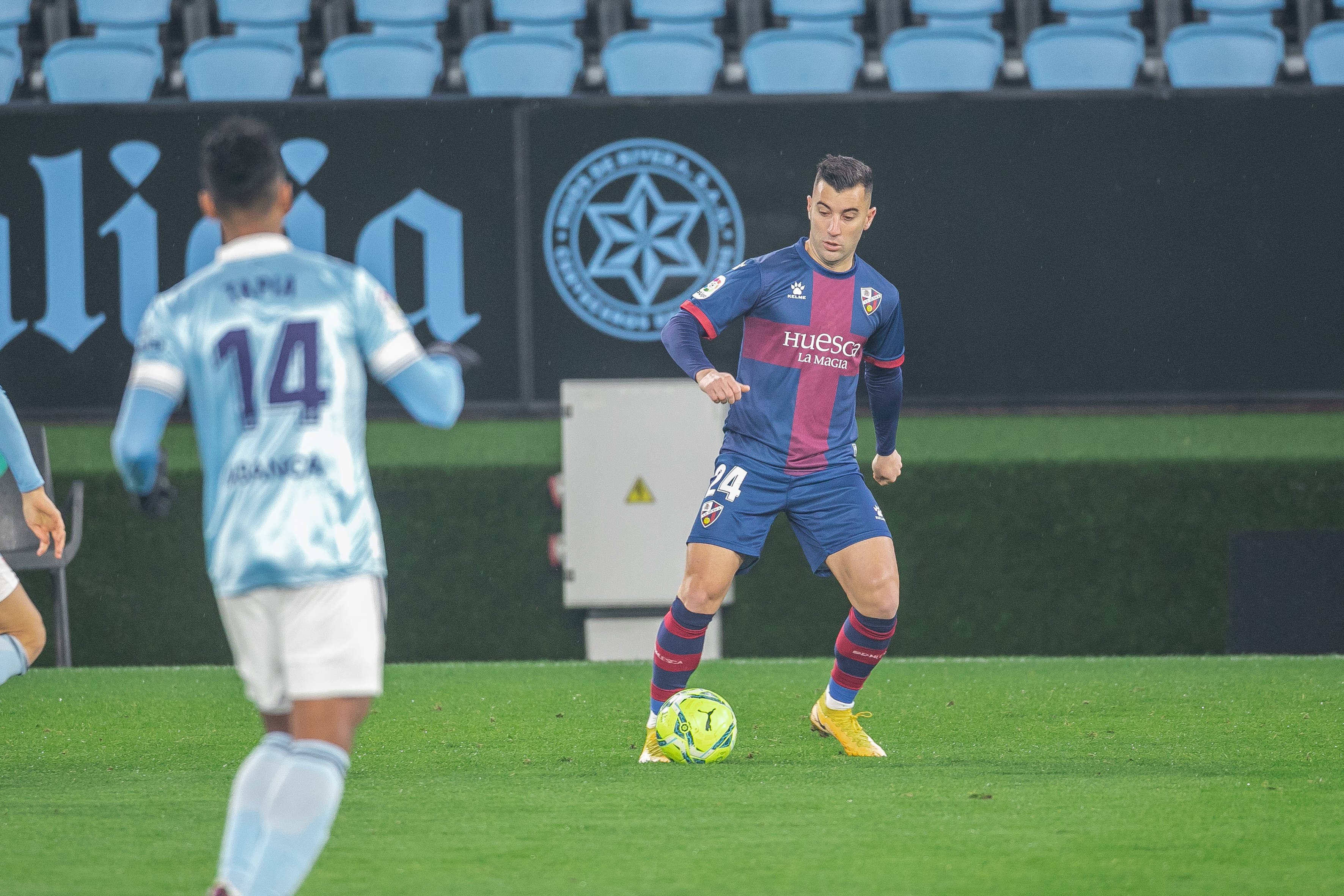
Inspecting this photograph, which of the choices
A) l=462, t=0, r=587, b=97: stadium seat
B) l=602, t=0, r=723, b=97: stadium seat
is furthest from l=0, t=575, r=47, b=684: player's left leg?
l=602, t=0, r=723, b=97: stadium seat

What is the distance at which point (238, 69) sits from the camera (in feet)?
30.4

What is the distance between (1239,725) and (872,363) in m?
1.90

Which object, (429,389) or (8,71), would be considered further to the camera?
(8,71)

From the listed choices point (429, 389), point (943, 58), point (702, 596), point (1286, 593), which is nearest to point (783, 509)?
point (702, 596)

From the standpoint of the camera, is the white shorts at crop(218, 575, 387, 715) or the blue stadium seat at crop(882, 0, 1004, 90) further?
the blue stadium seat at crop(882, 0, 1004, 90)

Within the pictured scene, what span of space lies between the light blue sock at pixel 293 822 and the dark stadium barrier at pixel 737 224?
5348 mm

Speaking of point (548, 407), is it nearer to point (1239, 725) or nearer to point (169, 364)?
point (1239, 725)

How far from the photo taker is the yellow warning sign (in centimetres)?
777

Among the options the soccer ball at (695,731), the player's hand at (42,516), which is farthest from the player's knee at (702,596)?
the player's hand at (42,516)

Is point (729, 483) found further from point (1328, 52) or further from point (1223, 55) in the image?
point (1328, 52)

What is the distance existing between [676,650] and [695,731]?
0.28m

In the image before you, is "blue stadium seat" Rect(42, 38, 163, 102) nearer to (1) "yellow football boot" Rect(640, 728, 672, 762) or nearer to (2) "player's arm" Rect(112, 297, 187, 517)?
(1) "yellow football boot" Rect(640, 728, 672, 762)

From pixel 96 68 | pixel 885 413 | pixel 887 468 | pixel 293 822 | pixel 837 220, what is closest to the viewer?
pixel 293 822

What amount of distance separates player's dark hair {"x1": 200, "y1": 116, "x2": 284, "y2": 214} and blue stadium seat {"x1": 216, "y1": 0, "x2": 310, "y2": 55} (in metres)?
7.38
